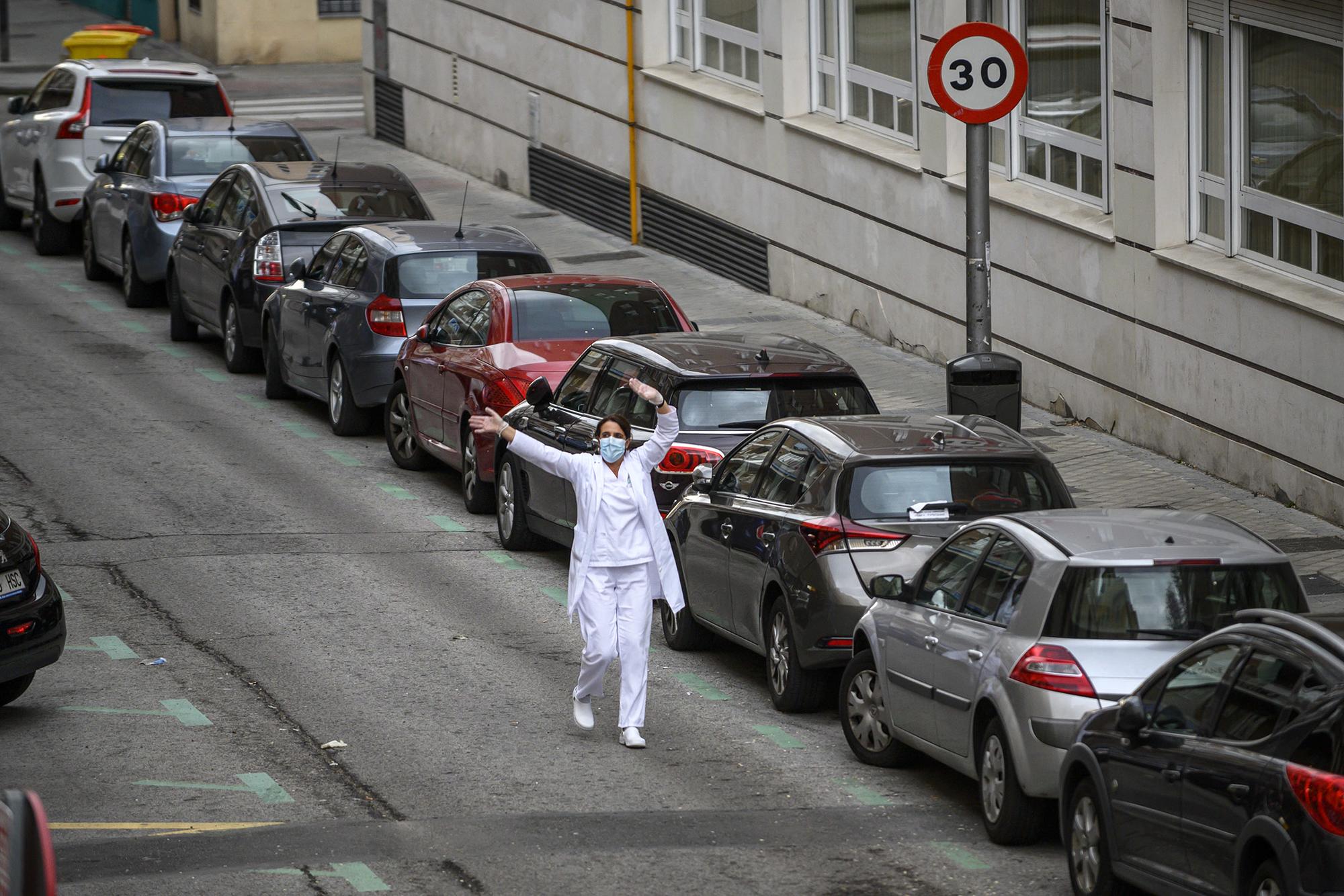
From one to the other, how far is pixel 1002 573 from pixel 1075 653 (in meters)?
0.70

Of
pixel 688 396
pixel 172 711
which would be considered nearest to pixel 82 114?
pixel 688 396

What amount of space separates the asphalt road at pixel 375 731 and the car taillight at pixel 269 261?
2.99 meters

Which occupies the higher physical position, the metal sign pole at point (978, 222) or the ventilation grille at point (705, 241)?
the metal sign pole at point (978, 222)

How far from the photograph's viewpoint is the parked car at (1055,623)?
875cm

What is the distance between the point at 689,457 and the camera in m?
13.4

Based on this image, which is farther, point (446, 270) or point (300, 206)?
point (300, 206)

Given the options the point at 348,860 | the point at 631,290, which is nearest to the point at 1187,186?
the point at 631,290

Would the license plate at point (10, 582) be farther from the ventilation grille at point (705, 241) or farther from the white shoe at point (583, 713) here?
the ventilation grille at point (705, 241)

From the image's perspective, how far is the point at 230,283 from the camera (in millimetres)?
20750

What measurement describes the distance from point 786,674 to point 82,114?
17.5 metres

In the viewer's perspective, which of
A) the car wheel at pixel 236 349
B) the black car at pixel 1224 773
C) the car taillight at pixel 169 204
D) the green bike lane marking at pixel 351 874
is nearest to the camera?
the black car at pixel 1224 773

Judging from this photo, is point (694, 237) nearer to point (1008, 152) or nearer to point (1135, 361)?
point (1008, 152)

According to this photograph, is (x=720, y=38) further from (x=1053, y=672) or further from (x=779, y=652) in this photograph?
(x=1053, y=672)

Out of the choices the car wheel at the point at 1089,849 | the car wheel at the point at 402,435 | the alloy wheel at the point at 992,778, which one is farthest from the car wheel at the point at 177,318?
the car wheel at the point at 1089,849
